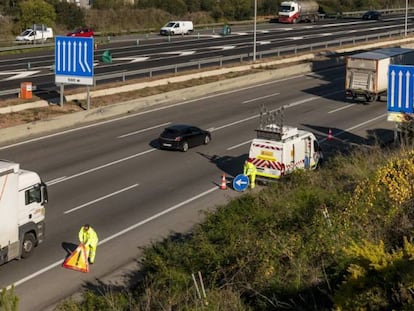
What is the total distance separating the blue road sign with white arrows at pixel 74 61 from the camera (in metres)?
35.0

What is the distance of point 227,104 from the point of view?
136 feet

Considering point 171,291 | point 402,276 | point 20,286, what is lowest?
point 20,286

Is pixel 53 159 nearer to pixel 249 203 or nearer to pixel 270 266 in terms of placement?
pixel 249 203

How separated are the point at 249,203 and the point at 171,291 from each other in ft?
19.6

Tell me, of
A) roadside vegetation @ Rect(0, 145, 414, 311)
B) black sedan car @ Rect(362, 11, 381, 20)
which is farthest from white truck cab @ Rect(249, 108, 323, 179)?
black sedan car @ Rect(362, 11, 381, 20)

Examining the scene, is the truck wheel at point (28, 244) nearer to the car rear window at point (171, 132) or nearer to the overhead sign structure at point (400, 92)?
the car rear window at point (171, 132)

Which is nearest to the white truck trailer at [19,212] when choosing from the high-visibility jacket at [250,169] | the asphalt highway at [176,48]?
the high-visibility jacket at [250,169]

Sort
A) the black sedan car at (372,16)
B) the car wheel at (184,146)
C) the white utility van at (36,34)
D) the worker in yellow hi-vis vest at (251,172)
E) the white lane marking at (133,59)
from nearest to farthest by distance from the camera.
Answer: the worker in yellow hi-vis vest at (251,172)
the car wheel at (184,146)
the white lane marking at (133,59)
the white utility van at (36,34)
the black sedan car at (372,16)

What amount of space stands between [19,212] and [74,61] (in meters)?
19.0

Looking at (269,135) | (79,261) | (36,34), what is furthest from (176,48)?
(79,261)

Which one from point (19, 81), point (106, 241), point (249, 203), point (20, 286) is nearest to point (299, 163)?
point (249, 203)

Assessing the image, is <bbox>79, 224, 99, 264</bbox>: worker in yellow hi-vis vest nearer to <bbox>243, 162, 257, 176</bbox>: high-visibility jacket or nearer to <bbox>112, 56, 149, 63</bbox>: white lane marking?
<bbox>243, 162, 257, 176</bbox>: high-visibility jacket

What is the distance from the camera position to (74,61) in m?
35.5

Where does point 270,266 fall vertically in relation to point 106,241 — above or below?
above
